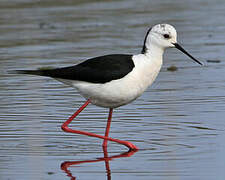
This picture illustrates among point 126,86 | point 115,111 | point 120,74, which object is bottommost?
point 115,111

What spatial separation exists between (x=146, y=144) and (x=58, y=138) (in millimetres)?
970

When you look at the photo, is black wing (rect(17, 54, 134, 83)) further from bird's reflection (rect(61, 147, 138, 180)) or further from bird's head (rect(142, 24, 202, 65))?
bird's reflection (rect(61, 147, 138, 180))

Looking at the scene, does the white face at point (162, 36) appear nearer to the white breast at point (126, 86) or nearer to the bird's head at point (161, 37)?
the bird's head at point (161, 37)

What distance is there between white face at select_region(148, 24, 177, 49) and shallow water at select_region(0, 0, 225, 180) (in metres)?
0.95

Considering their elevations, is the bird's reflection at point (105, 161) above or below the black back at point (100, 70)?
below

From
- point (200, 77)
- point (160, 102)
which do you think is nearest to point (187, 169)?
point (160, 102)

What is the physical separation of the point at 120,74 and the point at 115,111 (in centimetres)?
160

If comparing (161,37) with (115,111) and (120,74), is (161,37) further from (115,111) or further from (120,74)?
(115,111)

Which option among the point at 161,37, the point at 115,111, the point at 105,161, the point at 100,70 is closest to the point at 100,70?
the point at 100,70

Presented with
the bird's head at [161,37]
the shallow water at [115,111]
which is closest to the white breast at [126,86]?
the bird's head at [161,37]

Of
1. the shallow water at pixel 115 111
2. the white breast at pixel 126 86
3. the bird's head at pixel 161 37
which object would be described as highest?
the bird's head at pixel 161 37

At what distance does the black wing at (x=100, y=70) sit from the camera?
7.09 meters

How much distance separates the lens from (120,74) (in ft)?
23.1

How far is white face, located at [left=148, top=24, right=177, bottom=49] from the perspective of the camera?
7.19 m
